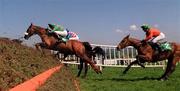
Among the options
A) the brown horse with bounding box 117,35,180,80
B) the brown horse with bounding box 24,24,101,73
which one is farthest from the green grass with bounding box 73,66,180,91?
the brown horse with bounding box 24,24,101,73

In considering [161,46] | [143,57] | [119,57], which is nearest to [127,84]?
[143,57]

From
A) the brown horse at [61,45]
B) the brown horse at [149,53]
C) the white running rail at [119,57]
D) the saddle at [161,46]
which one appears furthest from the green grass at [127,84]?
the white running rail at [119,57]

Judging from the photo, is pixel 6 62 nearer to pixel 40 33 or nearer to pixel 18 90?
pixel 18 90

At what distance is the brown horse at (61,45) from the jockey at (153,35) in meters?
3.07

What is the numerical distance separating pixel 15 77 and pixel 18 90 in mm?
787

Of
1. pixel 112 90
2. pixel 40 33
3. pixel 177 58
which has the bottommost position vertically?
pixel 112 90

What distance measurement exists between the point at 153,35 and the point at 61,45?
4.50 m

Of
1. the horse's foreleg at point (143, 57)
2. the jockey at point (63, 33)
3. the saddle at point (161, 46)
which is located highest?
the jockey at point (63, 33)

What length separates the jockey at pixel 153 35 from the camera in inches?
639

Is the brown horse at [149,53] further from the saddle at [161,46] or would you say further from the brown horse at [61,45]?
the brown horse at [61,45]

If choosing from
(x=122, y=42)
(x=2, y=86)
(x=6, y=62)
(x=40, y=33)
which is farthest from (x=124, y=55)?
(x=2, y=86)

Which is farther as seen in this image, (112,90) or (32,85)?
(112,90)

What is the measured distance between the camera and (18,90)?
5.14 metres

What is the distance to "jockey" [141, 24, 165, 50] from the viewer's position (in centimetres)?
1623
